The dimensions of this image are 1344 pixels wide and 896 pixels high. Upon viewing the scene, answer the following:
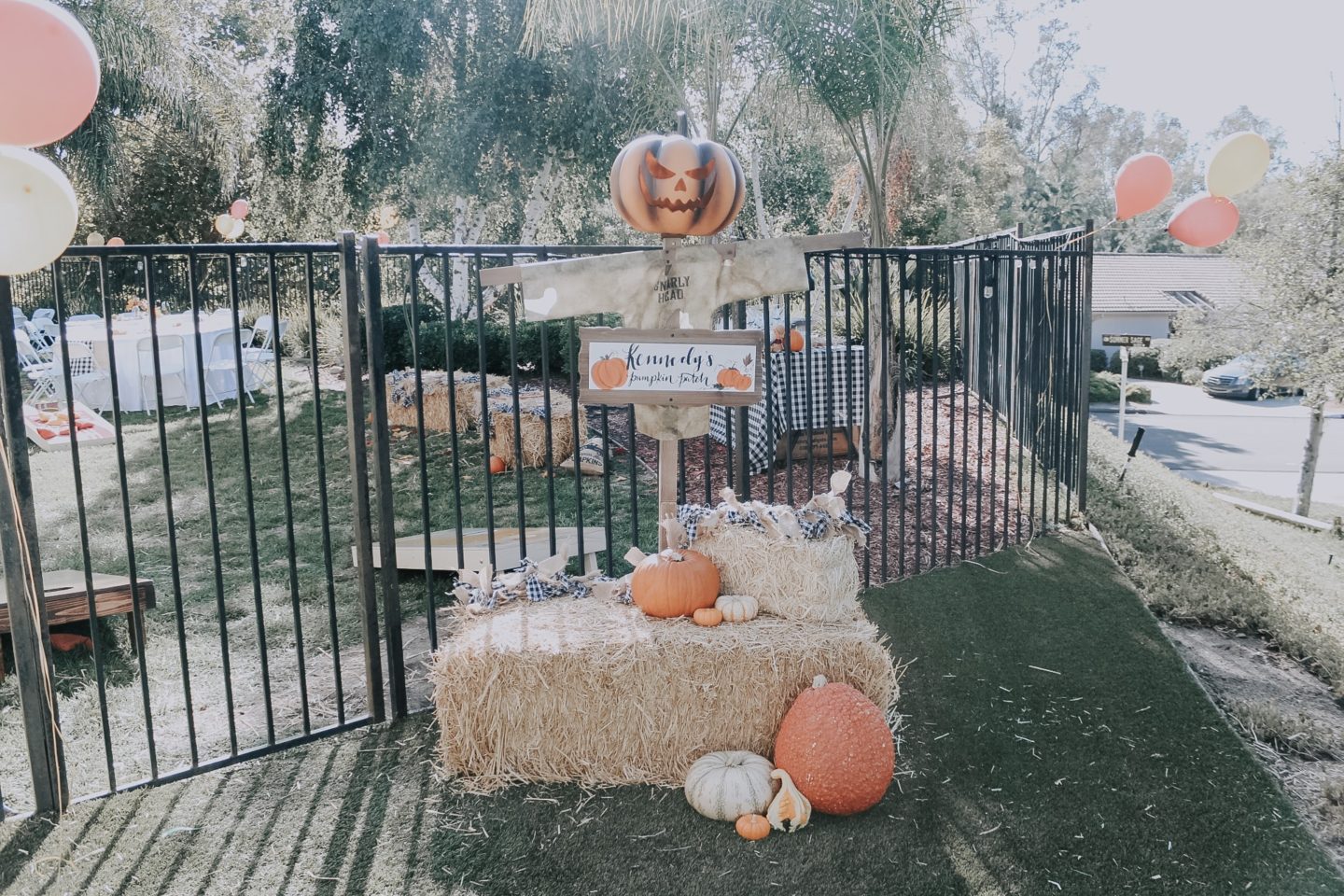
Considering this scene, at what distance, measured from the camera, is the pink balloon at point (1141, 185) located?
639cm

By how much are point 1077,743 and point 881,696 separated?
2.80 feet

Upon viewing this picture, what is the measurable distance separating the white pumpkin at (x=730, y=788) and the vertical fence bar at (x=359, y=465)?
127 centimetres

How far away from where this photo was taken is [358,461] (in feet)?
11.5

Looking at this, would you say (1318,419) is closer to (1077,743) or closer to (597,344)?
(1077,743)

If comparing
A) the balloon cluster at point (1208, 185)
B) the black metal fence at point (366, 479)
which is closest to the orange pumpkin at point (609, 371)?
the black metal fence at point (366, 479)

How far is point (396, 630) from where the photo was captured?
368 centimetres

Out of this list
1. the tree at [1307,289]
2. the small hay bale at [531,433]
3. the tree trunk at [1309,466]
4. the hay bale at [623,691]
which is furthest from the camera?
the tree trunk at [1309,466]

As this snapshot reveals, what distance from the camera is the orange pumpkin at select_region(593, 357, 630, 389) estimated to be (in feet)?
11.5

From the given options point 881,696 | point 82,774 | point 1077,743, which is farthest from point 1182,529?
point 82,774

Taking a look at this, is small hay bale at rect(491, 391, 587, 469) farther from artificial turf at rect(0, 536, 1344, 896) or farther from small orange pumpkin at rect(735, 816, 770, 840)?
small orange pumpkin at rect(735, 816, 770, 840)

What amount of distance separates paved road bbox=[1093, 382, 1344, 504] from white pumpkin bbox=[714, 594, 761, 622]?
46.3ft

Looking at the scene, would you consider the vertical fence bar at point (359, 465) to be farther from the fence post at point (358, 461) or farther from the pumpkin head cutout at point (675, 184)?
the pumpkin head cutout at point (675, 184)

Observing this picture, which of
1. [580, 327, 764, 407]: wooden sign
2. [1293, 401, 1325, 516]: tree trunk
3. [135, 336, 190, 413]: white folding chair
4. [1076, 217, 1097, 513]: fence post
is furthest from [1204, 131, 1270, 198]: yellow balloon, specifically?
[135, 336, 190, 413]: white folding chair

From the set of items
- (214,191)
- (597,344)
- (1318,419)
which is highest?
(214,191)
